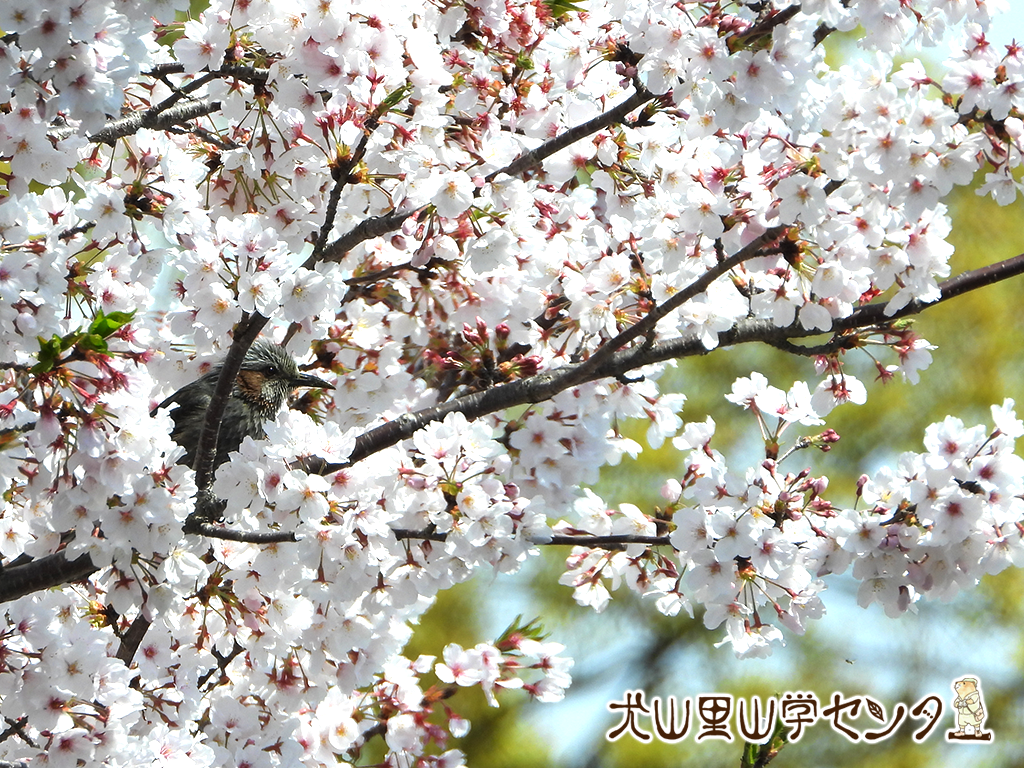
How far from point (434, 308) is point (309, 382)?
2.46ft

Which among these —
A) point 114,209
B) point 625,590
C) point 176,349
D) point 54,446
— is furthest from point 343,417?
point 625,590

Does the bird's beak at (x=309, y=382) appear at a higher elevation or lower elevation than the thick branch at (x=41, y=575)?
higher

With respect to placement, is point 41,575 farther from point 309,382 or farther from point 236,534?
point 309,382

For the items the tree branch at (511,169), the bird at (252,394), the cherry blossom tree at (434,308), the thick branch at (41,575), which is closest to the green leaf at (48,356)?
the cherry blossom tree at (434,308)

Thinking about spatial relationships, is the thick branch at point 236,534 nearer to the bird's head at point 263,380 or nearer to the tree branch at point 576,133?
the tree branch at point 576,133

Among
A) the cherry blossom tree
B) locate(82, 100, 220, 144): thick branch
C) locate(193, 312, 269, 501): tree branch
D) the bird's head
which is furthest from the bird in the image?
locate(193, 312, 269, 501): tree branch

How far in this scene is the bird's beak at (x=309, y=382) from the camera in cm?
330

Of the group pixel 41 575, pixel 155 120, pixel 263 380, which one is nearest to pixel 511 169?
pixel 155 120

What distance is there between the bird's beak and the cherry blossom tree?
162 millimetres

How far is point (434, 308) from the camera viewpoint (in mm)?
2982

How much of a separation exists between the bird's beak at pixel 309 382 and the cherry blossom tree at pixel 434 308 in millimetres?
162

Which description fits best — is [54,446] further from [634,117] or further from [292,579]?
[634,117]

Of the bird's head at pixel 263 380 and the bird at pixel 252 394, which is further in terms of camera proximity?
the bird's head at pixel 263 380

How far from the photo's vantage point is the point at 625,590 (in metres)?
8.22
